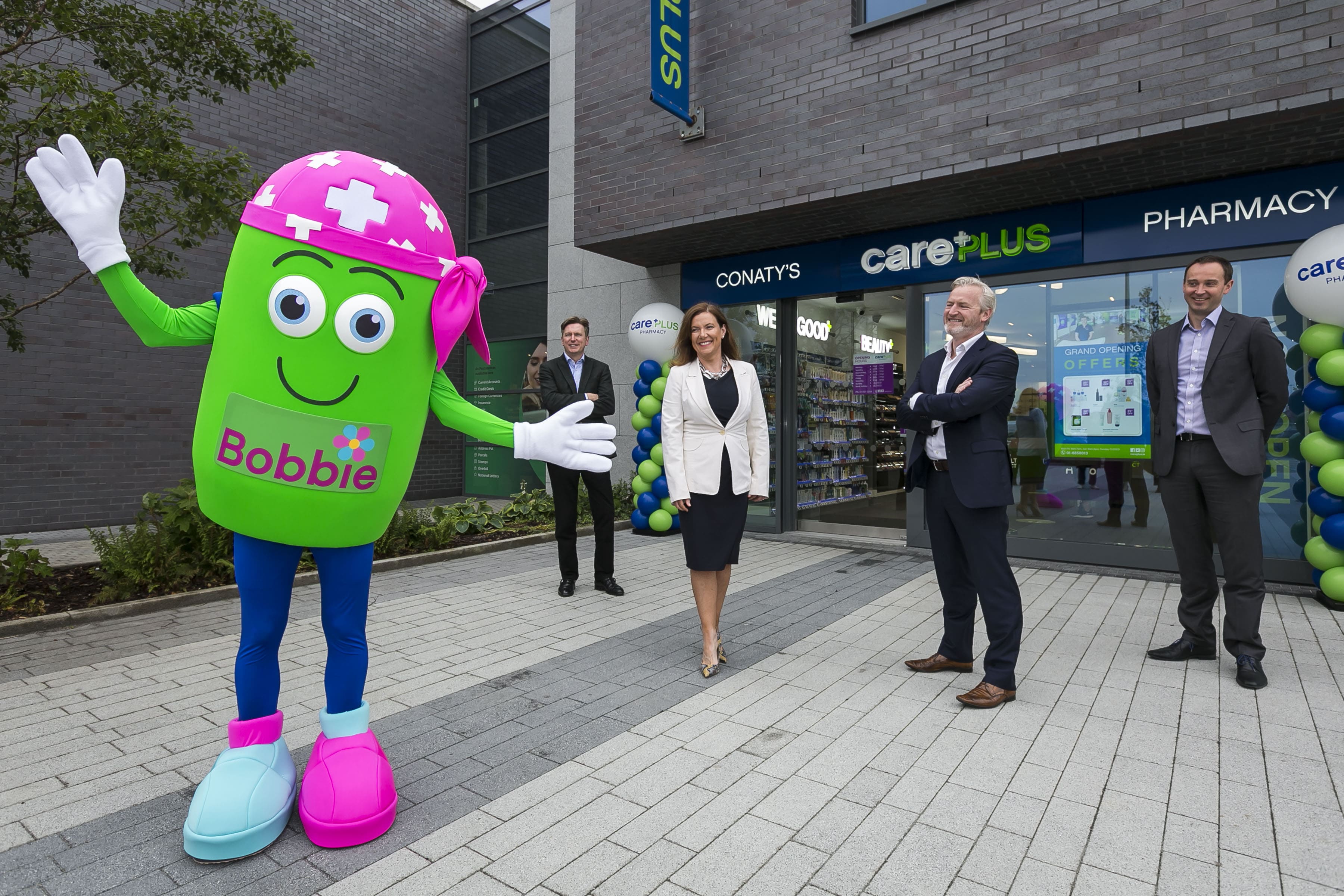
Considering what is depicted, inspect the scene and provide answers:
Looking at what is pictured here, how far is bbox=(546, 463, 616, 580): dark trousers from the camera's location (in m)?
5.81

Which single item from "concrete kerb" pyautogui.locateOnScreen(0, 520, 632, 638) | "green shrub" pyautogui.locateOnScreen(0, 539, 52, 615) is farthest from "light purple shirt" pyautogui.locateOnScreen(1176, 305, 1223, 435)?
"green shrub" pyautogui.locateOnScreen(0, 539, 52, 615)

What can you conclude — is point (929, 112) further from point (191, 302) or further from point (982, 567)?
point (191, 302)

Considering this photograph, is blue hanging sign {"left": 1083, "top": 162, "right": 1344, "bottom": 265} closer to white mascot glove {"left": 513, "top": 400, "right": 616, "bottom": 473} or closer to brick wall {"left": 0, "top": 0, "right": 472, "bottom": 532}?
white mascot glove {"left": 513, "top": 400, "right": 616, "bottom": 473}

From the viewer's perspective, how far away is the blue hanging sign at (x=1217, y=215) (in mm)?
5930

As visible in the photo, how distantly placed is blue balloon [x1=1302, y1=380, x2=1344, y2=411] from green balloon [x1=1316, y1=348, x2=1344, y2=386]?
81 millimetres

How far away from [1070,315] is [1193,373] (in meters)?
3.38

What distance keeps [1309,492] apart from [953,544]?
400 cm

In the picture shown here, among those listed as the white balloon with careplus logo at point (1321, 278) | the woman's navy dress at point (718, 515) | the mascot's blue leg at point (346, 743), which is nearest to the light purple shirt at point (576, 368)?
the woman's navy dress at point (718, 515)

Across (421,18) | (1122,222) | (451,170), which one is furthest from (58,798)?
(421,18)

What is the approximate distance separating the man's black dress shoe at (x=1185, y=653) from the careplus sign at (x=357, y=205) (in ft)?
14.8

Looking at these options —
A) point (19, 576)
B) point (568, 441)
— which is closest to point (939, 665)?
point (568, 441)

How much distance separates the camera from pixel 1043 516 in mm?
7258

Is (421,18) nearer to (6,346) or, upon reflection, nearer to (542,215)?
(542,215)

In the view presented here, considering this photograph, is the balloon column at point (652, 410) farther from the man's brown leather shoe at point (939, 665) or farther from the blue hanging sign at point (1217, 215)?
the man's brown leather shoe at point (939, 665)
